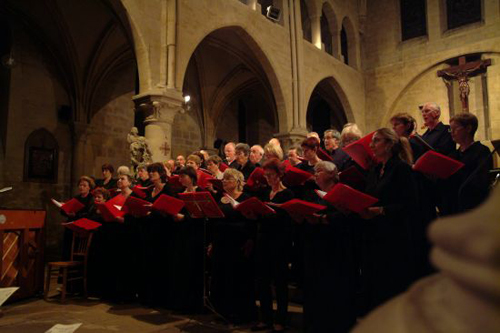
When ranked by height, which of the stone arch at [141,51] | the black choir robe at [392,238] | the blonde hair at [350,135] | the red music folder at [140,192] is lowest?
the black choir robe at [392,238]

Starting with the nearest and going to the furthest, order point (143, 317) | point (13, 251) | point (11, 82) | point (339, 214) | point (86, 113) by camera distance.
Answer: point (339, 214) < point (143, 317) < point (13, 251) < point (11, 82) < point (86, 113)

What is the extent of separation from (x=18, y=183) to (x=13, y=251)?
6204 mm

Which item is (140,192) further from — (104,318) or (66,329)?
(66,329)

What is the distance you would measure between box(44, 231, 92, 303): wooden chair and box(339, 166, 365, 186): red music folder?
→ 3947 millimetres

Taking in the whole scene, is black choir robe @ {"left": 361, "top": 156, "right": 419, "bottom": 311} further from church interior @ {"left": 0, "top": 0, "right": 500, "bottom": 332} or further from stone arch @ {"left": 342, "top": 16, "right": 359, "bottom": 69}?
stone arch @ {"left": 342, "top": 16, "right": 359, "bottom": 69}

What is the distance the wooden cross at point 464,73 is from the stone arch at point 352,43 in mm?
3575

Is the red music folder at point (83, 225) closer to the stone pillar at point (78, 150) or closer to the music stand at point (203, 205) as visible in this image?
the music stand at point (203, 205)

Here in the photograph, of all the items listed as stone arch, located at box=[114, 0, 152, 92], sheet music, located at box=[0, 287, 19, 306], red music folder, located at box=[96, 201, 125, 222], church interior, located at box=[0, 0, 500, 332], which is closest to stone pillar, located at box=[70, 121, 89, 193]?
church interior, located at box=[0, 0, 500, 332]

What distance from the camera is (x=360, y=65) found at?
1702 cm

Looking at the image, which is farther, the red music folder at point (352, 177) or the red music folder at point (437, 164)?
the red music folder at point (352, 177)

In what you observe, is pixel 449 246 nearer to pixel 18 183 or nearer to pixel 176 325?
pixel 176 325

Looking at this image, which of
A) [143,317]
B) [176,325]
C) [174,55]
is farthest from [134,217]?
[174,55]

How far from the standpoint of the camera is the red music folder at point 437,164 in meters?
3.13

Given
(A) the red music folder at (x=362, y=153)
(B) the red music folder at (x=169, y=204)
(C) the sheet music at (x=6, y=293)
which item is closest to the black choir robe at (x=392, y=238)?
(A) the red music folder at (x=362, y=153)
